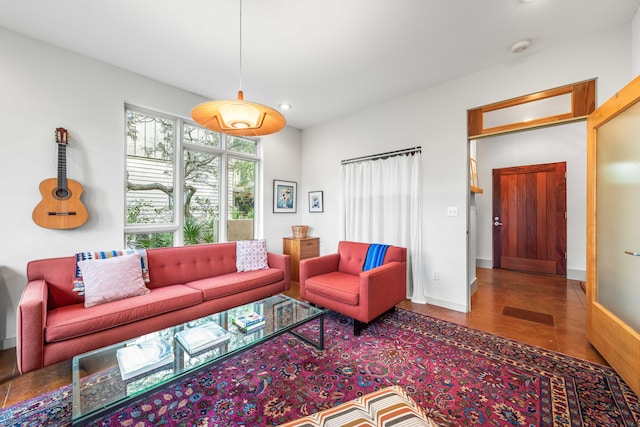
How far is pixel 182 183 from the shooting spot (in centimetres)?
332

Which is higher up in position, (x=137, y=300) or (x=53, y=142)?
(x=53, y=142)

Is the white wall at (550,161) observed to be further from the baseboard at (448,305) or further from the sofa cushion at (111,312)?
the sofa cushion at (111,312)

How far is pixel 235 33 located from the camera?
2.22 m

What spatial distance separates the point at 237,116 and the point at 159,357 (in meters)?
1.58

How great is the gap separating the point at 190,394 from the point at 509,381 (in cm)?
215

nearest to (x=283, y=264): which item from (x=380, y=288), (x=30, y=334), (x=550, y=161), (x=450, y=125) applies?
(x=380, y=288)

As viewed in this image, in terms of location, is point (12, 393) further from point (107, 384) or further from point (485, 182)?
point (485, 182)

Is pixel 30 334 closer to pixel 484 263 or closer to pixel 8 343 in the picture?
pixel 8 343

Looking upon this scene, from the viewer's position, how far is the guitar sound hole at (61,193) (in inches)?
93.0

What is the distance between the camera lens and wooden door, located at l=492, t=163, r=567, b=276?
447 centimetres

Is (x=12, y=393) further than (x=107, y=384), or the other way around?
(x=12, y=393)

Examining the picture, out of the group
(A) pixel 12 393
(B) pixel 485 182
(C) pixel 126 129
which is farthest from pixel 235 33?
(B) pixel 485 182

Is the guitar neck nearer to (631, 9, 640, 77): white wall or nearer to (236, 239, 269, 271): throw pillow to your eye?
(236, 239, 269, 271): throw pillow

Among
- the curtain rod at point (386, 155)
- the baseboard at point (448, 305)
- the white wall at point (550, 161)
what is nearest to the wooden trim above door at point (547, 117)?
the curtain rod at point (386, 155)
